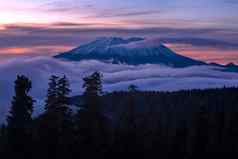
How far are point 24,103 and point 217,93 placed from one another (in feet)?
488

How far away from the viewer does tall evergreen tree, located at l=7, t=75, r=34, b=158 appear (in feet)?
136

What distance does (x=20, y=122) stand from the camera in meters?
41.6

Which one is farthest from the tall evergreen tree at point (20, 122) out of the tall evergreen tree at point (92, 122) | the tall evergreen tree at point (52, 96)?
the tall evergreen tree at point (92, 122)

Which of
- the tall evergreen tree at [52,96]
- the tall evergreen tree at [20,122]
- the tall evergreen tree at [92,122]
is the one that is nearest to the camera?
the tall evergreen tree at [20,122]

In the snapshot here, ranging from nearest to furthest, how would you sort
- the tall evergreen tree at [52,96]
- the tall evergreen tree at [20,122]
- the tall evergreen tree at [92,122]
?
the tall evergreen tree at [20,122] < the tall evergreen tree at [52,96] < the tall evergreen tree at [92,122]

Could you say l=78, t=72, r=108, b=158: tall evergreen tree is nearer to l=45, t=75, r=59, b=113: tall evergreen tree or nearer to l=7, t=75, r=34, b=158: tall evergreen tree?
l=45, t=75, r=59, b=113: tall evergreen tree

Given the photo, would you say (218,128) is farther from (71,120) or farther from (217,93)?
(217,93)

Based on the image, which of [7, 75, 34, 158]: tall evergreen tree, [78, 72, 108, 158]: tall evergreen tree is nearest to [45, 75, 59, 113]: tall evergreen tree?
[7, 75, 34, 158]: tall evergreen tree

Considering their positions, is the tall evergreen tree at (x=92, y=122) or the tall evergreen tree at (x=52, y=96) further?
the tall evergreen tree at (x=92, y=122)


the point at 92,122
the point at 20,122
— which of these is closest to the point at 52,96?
the point at 92,122

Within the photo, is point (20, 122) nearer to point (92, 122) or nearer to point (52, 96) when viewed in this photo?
point (52, 96)

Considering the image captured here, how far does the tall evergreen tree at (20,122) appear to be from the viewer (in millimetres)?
41562

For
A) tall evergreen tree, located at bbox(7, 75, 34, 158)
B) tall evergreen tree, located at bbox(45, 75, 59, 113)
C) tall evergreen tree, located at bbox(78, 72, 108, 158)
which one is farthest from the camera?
tall evergreen tree, located at bbox(78, 72, 108, 158)

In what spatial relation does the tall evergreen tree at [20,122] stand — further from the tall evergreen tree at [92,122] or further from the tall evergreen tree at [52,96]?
the tall evergreen tree at [92,122]
